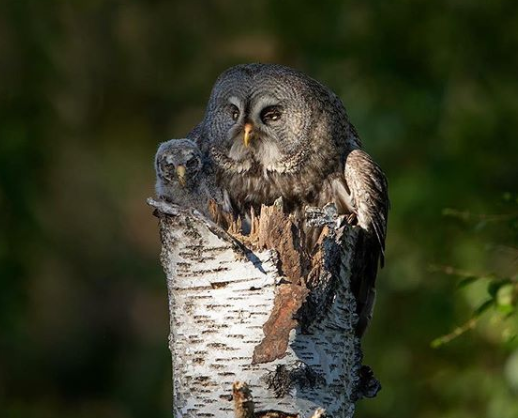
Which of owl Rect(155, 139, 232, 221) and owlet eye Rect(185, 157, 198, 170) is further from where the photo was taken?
owlet eye Rect(185, 157, 198, 170)

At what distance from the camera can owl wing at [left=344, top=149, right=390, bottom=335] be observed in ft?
16.3

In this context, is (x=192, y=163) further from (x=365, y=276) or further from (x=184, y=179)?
(x=365, y=276)

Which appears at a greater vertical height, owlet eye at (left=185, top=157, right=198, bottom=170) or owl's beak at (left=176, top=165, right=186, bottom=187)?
owlet eye at (left=185, top=157, right=198, bottom=170)

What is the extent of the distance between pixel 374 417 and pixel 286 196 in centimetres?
366

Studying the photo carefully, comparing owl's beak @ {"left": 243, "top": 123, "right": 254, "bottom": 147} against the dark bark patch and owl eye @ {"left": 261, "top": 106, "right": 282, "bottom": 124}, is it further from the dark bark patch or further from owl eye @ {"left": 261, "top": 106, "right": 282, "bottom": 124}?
the dark bark patch

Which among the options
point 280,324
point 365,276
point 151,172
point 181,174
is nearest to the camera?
point 280,324

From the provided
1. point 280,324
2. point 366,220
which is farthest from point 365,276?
point 280,324

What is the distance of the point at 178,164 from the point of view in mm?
4832

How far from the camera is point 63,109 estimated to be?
10297mm

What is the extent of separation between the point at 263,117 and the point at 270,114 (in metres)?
0.03

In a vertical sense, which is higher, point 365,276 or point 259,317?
point 365,276

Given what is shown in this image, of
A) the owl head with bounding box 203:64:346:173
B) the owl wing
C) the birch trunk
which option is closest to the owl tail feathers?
the owl wing

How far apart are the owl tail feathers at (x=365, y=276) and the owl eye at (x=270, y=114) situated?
739 mm

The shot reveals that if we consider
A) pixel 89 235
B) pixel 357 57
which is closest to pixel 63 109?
pixel 89 235
